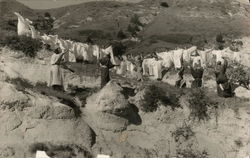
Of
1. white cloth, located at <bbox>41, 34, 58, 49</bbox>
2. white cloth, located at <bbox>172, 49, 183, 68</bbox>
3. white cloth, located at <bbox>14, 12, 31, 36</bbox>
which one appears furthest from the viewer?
white cloth, located at <bbox>172, 49, 183, 68</bbox>

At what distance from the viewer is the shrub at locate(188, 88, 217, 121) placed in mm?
25172

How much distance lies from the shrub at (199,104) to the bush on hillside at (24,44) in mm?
7396

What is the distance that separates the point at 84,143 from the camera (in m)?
21.6

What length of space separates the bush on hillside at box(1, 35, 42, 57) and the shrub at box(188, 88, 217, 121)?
7.40m

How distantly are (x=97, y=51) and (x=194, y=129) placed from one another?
9.09m

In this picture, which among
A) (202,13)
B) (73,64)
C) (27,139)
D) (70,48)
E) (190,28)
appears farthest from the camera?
(202,13)

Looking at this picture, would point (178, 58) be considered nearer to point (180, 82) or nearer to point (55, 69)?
point (180, 82)

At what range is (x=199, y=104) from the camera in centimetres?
2531

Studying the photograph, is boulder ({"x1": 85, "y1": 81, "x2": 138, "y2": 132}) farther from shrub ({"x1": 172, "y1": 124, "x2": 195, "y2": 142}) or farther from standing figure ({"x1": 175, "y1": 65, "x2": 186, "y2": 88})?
standing figure ({"x1": 175, "y1": 65, "x2": 186, "y2": 88})

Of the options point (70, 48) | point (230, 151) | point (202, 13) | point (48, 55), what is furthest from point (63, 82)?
point (202, 13)

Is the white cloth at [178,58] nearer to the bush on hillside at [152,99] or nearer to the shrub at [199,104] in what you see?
the shrub at [199,104]

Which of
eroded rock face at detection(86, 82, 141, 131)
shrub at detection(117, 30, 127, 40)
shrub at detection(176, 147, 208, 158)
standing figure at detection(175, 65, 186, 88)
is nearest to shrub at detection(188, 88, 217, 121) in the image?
shrub at detection(176, 147, 208, 158)

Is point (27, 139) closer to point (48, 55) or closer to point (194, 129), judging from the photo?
point (48, 55)

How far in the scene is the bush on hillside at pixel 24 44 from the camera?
2497cm
